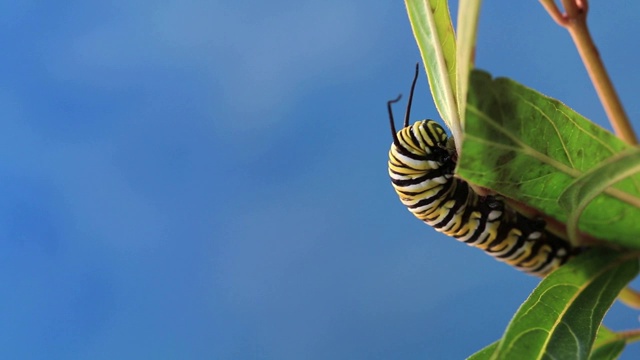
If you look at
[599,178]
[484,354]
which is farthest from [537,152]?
[484,354]

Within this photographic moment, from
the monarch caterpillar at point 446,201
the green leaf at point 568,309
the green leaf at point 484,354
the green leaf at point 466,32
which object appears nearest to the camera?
the green leaf at point 466,32

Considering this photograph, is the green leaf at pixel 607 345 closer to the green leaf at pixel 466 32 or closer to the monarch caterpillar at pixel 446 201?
the monarch caterpillar at pixel 446 201

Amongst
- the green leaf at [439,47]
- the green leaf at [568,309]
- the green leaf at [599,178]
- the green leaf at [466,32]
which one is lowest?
the green leaf at [568,309]

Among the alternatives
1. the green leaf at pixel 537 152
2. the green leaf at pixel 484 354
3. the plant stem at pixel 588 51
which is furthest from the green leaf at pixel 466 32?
the green leaf at pixel 484 354

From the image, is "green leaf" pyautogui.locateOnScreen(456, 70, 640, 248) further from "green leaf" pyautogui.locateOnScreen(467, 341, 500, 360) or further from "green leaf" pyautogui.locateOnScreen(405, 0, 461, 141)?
"green leaf" pyautogui.locateOnScreen(467, 341, 500, 360)

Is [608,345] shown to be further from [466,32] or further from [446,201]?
[466,32]

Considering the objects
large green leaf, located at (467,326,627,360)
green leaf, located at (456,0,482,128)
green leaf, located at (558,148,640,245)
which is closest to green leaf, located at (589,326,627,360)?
large green leaf, located at (467,326,627,360)

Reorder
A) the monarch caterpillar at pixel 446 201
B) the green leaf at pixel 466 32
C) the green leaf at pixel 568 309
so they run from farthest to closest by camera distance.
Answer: the monarch caterpillar at pixel 446 201
the green leaf at pixel 568 309
the green leaf at pixel 466 32
